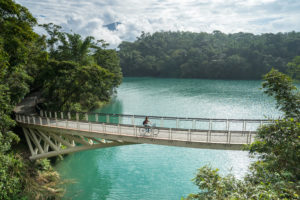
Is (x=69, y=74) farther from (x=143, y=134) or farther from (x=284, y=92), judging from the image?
(x=284, y=92)

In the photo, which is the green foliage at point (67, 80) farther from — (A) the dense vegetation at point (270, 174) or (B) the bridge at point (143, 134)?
(A) the dense vegetation at point (270, 174)

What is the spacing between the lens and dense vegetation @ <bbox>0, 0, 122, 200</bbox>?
11.1 m

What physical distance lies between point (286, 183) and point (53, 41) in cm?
2672

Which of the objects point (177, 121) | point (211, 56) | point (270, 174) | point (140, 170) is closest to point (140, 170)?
point (140, 170)

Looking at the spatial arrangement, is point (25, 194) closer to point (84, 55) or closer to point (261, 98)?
point (84, 55)

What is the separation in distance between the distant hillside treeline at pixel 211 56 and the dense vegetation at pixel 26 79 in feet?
176

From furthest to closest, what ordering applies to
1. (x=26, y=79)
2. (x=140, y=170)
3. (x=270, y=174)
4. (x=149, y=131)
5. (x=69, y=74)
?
(x=69, y=74), (x=26, y=79), (x=140, y=170), (x=149, y=131), (x=270, y=174)

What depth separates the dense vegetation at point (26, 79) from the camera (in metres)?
11.1

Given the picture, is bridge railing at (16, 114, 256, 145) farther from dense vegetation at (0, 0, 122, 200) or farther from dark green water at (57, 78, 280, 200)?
dense vegetation at (0, 0, 122, 200)

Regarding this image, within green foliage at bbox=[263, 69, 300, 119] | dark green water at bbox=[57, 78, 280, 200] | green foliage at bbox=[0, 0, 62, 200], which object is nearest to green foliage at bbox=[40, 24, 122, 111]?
green foliage at bbox=[0, 0, 62, 200]

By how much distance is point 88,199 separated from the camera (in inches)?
523

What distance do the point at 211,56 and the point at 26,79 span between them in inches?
2575

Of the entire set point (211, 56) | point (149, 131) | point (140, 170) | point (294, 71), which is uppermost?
point (211, 56)

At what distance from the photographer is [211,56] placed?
7344 cm
